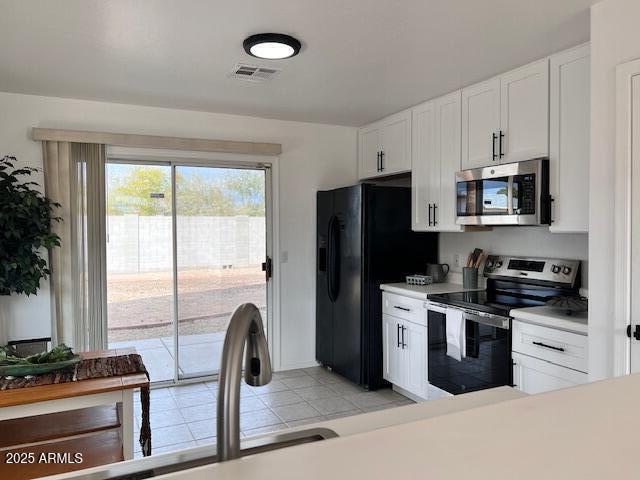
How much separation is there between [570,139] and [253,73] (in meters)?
1.96

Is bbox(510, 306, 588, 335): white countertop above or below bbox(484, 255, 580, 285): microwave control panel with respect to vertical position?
below

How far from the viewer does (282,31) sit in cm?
251

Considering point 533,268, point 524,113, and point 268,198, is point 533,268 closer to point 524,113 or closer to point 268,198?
point 524,113

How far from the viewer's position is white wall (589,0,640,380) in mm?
2162

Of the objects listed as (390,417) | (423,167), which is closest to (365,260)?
(423,167)

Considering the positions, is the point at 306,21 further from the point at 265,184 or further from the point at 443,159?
the point at 265,184

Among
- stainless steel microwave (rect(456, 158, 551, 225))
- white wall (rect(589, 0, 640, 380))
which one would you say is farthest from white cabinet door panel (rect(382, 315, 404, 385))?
white wall (rect(589, 0, 640, 380))

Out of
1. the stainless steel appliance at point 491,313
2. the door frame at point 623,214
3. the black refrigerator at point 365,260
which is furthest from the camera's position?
the black refrigerator at point 365,260

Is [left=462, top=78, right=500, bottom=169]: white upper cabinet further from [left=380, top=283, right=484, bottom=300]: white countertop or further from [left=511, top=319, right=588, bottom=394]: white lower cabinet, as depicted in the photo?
[left=511, top=319, right=588, bottom=394]: white lower cabinet

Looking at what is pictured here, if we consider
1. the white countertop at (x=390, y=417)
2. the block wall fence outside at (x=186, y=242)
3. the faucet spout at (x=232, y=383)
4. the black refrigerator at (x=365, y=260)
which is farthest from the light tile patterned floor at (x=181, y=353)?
the faucet spout at (x=232, y=383)

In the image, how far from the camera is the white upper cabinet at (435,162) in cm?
364

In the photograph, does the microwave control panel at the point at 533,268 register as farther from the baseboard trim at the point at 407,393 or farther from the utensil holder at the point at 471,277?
the baseboard trim at the point at 407,393

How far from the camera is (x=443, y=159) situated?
12.2 feet

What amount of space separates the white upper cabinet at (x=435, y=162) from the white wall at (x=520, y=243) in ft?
1.35
